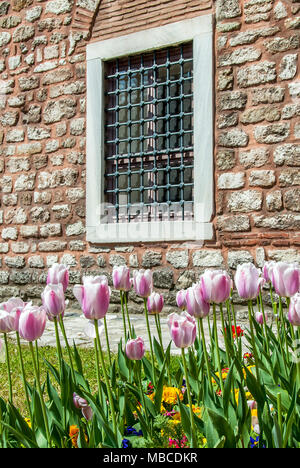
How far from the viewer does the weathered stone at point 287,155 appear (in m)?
4.91

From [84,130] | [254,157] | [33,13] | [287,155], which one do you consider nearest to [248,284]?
[287,155]

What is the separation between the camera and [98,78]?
6.16m

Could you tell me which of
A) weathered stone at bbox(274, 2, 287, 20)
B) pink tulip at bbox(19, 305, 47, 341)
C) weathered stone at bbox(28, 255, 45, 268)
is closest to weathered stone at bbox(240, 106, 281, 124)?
weathered stone at bbox(274, 2, 287, 20)

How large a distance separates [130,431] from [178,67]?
493cm

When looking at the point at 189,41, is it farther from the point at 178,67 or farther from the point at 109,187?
the point at 109,187

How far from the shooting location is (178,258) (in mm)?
5523

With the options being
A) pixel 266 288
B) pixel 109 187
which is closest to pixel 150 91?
pixel 109 187

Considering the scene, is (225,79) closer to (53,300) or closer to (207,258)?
(207,258)

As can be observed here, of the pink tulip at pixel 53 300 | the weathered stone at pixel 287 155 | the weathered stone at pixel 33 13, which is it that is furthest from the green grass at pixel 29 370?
the weathered stone at pixel 33 13

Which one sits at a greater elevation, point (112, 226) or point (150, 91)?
point (150, 91)

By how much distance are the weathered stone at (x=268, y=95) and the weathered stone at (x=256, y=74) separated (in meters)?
0.08

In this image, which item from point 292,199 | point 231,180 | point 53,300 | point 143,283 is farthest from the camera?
point 231,180

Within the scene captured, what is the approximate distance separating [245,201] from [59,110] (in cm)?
257

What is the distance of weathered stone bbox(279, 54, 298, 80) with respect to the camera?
Result: 495 cm
